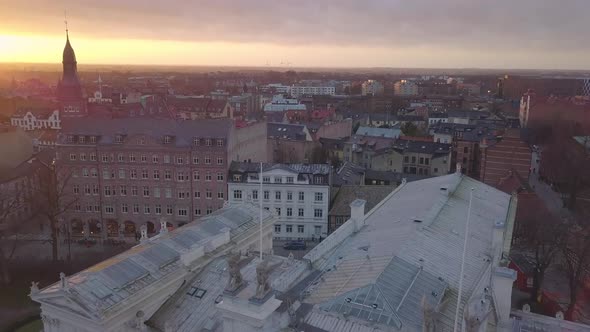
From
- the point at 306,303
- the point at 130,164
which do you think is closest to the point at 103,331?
the point at 306,303

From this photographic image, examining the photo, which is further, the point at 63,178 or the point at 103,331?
the point at 63,178

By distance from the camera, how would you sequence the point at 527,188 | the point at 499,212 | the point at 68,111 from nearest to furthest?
the point at 499,212 → the point at 527,188 → the point at 68,111

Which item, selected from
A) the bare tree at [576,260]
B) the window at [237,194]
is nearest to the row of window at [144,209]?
the window at [237,194]

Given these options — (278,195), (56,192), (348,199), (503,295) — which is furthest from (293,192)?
(503,295)

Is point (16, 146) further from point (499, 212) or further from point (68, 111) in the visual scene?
point (499, 212)

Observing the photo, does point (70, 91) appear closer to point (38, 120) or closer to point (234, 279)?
point (38, 120)

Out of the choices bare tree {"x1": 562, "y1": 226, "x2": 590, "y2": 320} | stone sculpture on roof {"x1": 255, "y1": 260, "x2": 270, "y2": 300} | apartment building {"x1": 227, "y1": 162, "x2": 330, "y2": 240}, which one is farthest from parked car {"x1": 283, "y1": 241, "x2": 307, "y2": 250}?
stone sculpture on roof {"x1": 255, "y1": 260, "x2": 270, "y2": 300}

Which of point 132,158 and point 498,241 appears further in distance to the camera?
point 132,158
